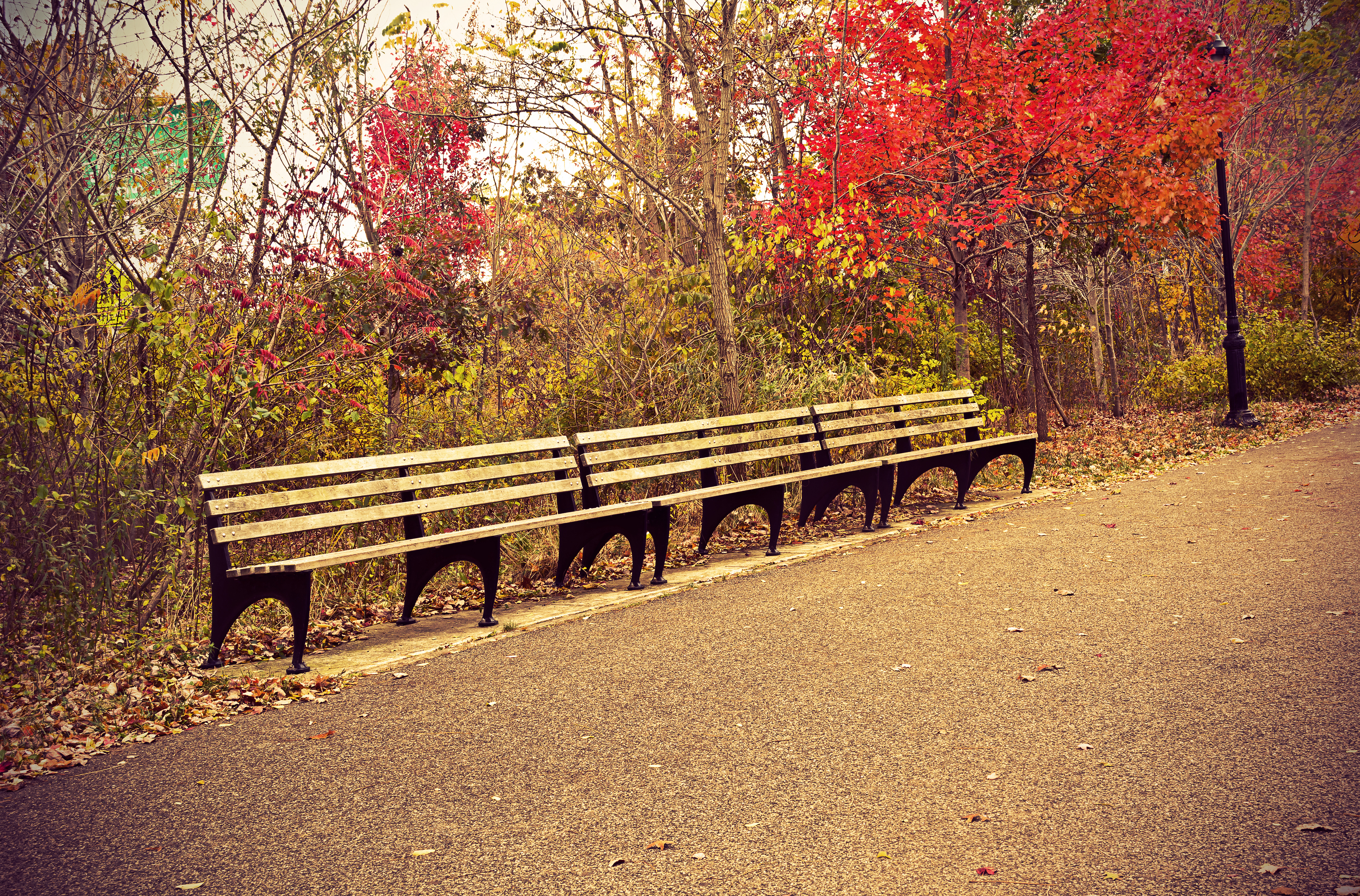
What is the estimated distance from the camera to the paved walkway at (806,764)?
2.84 meters

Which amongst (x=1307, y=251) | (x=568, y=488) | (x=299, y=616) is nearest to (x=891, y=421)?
(x=568, y=488)

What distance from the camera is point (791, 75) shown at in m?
12.1

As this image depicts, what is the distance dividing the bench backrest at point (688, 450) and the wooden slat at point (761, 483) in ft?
0.60

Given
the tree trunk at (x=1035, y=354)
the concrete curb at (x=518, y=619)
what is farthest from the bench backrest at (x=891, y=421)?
the tree trunk at (x=1035, y=354)

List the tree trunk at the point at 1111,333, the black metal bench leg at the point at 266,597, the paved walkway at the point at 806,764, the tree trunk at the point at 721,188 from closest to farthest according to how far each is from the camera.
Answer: the paved walkway at the point at 806,764, the black metal bench leg at the point at 266,597, the tree trunk at the point at 721,188, the tree trunk at the point at 1111,333

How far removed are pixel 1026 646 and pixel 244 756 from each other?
3.69 metres

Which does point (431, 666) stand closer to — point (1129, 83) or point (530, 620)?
point (530, 620)

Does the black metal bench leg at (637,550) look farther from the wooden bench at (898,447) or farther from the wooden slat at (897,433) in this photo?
the wooden slat at (897,433)

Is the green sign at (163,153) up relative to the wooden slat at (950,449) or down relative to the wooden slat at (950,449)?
up

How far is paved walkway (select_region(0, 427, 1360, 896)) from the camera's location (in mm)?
2838

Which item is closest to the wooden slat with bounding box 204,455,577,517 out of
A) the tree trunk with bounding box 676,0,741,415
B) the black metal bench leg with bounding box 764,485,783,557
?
the black metal bench leg with bounding box 764,485,783,557

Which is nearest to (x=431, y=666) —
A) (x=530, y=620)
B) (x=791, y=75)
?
(x=530, y=620)

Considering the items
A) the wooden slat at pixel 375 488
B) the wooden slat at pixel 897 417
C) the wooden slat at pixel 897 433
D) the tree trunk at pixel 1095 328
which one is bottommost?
the wooden slat at pixel 897 433

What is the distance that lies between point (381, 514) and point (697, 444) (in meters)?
2.85
